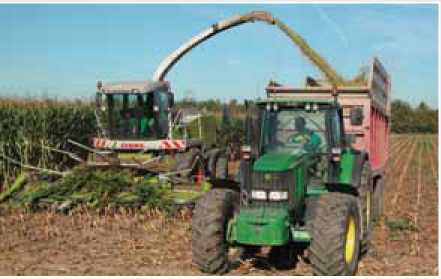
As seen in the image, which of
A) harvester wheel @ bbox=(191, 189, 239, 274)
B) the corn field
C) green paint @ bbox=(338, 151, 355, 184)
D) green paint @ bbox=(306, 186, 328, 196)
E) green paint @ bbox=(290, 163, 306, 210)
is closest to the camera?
harvester wheel @ bbox=(191, 189, 239, 274)

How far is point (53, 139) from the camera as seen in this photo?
1627 centimetres

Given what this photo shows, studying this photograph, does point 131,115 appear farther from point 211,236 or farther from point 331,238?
point 331,238

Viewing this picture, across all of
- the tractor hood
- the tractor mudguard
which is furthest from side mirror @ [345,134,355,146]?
the tractor mudguard

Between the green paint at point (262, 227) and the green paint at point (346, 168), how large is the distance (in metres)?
1.53

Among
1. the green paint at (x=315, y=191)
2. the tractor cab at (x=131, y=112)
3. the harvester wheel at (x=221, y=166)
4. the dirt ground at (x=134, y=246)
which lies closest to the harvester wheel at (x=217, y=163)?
the harvester wheel at (x=221, y=166)

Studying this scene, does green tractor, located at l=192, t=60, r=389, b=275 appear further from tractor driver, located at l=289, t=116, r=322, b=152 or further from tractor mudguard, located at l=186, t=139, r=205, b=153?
tractor mudguard, located at l=186, t=139, r=205, b=153

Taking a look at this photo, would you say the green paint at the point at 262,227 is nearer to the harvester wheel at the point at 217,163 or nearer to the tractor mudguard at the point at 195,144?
the harvester wheel at the point at 217,163

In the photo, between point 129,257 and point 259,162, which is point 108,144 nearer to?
point 129,257

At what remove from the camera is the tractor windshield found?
25.1 ft

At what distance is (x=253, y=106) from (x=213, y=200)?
4.90 feet

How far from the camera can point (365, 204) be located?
8.58 m

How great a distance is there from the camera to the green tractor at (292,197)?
637cm

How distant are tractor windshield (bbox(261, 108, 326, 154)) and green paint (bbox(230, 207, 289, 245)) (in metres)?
1.31

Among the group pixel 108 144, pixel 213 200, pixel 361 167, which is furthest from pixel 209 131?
pixel 213 200
